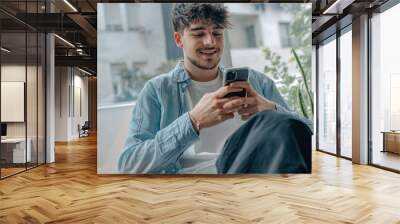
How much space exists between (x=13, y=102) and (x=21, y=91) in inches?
14.0

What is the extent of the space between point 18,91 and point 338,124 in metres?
7.21

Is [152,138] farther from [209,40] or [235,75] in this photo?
[209,40]

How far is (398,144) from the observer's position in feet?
23.2

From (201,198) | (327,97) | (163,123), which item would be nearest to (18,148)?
(163,123)

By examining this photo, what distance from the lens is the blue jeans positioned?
19.9 feet

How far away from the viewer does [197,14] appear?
6.10m

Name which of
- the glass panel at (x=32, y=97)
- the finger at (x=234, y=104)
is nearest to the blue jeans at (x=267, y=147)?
the finger at (x=234, y=104)

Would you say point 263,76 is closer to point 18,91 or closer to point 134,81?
point 134,81

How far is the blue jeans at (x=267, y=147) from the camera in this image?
6078 mm

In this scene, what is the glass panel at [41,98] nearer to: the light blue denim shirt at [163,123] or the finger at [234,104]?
the light blue denim shirt at [163,123]

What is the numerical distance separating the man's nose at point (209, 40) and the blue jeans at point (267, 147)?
4.27 ft

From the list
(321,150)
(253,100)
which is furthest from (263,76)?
(321,150)

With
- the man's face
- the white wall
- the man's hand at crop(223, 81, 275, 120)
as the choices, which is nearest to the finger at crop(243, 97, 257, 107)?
the man's hand at crop(223, 81, 275, 120)

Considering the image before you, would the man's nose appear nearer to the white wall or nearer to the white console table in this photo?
the white wall
